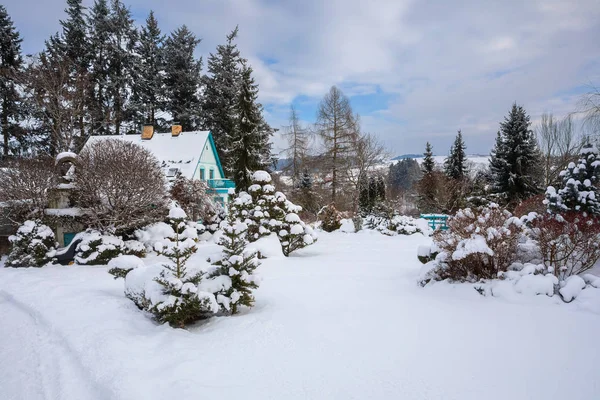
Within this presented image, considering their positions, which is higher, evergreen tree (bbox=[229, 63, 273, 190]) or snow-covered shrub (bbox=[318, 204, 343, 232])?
evergreen tree (bbox=[229, 63, 273, 190])

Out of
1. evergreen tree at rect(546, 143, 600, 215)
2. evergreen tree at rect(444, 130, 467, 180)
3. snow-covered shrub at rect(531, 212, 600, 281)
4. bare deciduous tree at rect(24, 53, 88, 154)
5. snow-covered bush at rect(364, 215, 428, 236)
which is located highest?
bare deciduous tree at rect(24, 53, 88, 154)

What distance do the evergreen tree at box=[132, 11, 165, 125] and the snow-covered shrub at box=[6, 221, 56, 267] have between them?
1887cm

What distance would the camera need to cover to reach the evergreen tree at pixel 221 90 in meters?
28.8

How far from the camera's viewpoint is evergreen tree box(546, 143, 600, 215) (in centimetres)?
664

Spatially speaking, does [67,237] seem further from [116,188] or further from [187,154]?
[187,154]

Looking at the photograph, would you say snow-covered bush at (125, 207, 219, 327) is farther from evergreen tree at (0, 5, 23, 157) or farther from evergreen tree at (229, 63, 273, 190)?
evergreen tree at (0, 5, 23, 157)

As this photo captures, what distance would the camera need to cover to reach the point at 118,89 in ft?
88.4

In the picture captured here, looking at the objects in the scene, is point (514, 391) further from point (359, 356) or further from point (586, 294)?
point (586, 294)

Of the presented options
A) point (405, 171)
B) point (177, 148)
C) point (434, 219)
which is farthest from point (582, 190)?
point (405, 171)

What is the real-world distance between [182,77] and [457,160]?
26.9m

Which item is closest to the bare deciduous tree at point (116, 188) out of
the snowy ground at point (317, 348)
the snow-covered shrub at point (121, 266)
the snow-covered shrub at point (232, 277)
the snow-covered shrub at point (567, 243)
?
the snowy ground at point (317, 348)

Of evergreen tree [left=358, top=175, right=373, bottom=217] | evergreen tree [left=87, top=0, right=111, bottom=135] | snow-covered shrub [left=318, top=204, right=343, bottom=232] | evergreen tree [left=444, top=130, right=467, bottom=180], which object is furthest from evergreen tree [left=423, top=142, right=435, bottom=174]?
evergreen tree [left=87, top=0, right=111, bottom=135]

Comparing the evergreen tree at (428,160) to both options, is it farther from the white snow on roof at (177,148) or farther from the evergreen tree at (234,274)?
the evergreen tree at (234,274)

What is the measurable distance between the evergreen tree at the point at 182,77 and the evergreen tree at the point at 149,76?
2.08 feet
